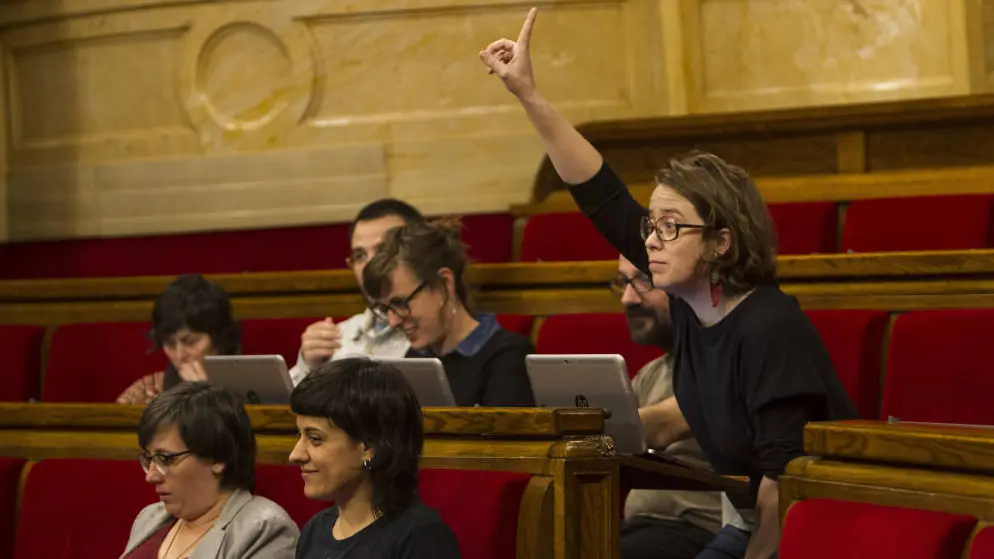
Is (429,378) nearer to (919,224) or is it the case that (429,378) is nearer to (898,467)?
(898,467)

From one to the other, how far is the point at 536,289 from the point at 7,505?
370mm

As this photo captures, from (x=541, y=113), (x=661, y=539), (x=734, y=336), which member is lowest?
(x=661, y=539)

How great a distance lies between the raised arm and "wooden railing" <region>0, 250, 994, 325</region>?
0.21 meters

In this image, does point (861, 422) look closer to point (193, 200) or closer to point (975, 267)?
point (975, 267)

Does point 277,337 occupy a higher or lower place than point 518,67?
lower

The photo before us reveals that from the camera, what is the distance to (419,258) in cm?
85

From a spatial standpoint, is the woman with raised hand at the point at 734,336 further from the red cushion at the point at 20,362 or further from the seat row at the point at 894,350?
the red cushion at the point at 20,362

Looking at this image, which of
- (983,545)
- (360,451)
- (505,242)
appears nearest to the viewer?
(983,545)

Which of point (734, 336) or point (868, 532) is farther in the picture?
point (734, 336)

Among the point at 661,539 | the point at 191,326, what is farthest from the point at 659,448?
the point at 191,326

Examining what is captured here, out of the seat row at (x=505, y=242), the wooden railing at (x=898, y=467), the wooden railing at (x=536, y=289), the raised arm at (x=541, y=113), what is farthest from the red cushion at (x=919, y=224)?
the wooden railing at (x=898, y=467)

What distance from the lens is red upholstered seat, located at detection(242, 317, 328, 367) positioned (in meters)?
1.02

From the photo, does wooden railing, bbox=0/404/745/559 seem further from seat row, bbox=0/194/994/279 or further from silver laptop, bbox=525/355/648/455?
seat row, bbox=0/194/994/279

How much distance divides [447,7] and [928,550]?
3.17 feet
